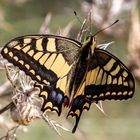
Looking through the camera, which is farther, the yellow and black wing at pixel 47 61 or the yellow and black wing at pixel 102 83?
the yellow and black wing at pixel 102 83

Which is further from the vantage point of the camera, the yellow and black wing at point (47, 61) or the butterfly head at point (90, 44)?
the butterfly head at point (90, 44)

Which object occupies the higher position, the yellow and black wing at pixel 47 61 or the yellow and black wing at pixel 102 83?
the yellow and black wing at pixel 47 61

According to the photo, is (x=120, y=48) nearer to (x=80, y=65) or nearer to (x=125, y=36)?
(x=125, y=36)

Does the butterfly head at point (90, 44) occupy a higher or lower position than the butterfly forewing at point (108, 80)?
higher

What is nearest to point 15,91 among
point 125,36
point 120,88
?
point 120,88

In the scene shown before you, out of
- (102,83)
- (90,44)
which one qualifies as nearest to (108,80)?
(102,83)
